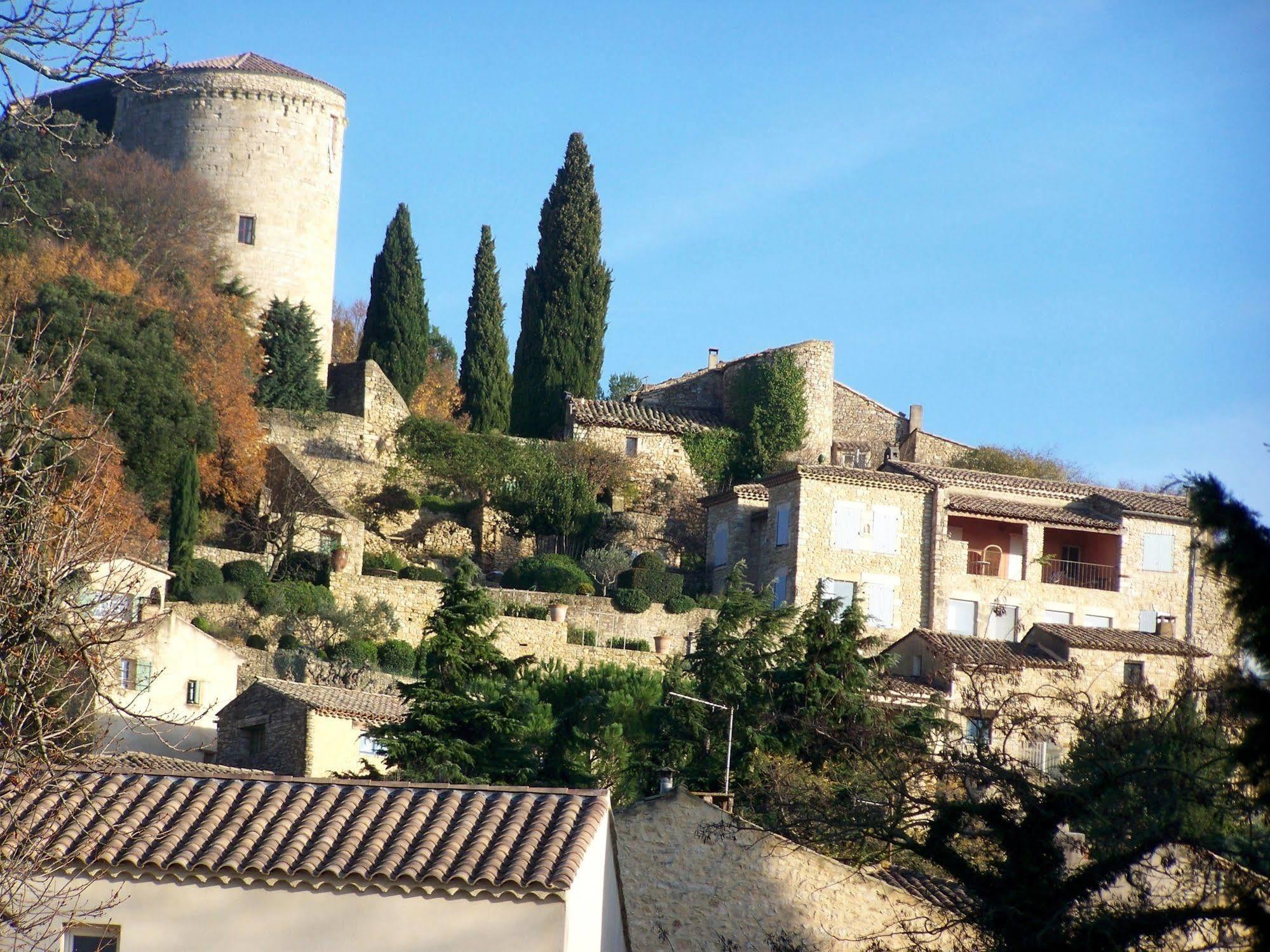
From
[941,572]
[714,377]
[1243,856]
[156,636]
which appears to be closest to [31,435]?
[1243,856]

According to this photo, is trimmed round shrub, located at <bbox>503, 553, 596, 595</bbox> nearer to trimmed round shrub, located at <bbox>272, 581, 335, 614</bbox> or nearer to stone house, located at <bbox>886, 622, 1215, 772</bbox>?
trimmed round shrub, located at <bbox>272, 581, 335, 614</bbox>

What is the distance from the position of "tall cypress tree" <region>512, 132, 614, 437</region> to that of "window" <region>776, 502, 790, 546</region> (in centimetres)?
→ 864

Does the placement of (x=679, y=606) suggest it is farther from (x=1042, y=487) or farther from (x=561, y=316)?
(x=561, y=316)

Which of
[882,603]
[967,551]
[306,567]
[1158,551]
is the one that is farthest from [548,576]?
[1158,551]

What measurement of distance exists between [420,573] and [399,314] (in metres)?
12.7

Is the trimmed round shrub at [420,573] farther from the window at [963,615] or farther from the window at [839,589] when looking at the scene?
the window at [963,615]

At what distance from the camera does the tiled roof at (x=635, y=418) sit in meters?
47.2

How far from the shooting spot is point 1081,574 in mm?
43500

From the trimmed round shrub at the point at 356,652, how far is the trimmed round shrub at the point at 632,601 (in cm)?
586

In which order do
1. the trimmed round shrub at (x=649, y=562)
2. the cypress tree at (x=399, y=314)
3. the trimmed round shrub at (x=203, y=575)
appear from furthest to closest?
1. the cypress tree at (x=399, y=314)
2. the trimmed round shrub at (x=649, y=562)
3. the trimmed round shrub at (x=203, y=575)

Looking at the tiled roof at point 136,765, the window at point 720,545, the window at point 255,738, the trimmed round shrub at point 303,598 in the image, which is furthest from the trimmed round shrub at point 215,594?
the tiled roof at point 136,765

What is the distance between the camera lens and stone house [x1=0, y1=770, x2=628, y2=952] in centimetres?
1407

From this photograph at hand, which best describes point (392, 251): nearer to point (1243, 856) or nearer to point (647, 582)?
point (647, 582)

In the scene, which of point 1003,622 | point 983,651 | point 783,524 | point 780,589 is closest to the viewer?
point 983,651
